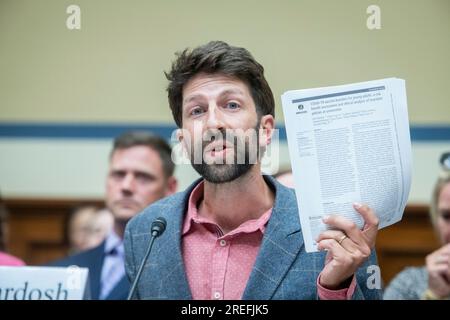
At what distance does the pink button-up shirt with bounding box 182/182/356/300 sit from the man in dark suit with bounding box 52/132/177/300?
523 millimetres

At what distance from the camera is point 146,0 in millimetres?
1959

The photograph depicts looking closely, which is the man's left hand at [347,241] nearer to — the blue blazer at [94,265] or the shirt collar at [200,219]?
the shirt collar at [200,219]

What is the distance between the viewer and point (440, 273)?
176cm

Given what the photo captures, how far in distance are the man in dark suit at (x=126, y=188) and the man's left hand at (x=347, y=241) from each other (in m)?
0.85

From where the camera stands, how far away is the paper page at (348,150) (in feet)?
4.44

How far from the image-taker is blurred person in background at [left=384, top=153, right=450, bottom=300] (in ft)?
5.79

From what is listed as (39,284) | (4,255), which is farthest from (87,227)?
(39,284)

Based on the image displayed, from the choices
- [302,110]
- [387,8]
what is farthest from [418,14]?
[302,110]

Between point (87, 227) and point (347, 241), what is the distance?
1.63 metres

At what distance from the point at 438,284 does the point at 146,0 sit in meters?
1.09

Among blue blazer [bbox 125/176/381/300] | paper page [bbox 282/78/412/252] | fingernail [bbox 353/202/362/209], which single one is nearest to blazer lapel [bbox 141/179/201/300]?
blue blazer [bbox 125/176/381/300]

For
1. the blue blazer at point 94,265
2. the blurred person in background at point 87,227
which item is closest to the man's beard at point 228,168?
the blue blazer at point 94,265

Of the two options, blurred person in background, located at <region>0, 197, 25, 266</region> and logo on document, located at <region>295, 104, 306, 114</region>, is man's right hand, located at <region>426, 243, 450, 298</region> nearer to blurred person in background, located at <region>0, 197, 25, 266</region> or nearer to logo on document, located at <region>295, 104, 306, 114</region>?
logo on document, located at <region>295, 104, 306, 114</region>

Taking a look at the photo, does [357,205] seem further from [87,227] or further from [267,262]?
[87,227]
